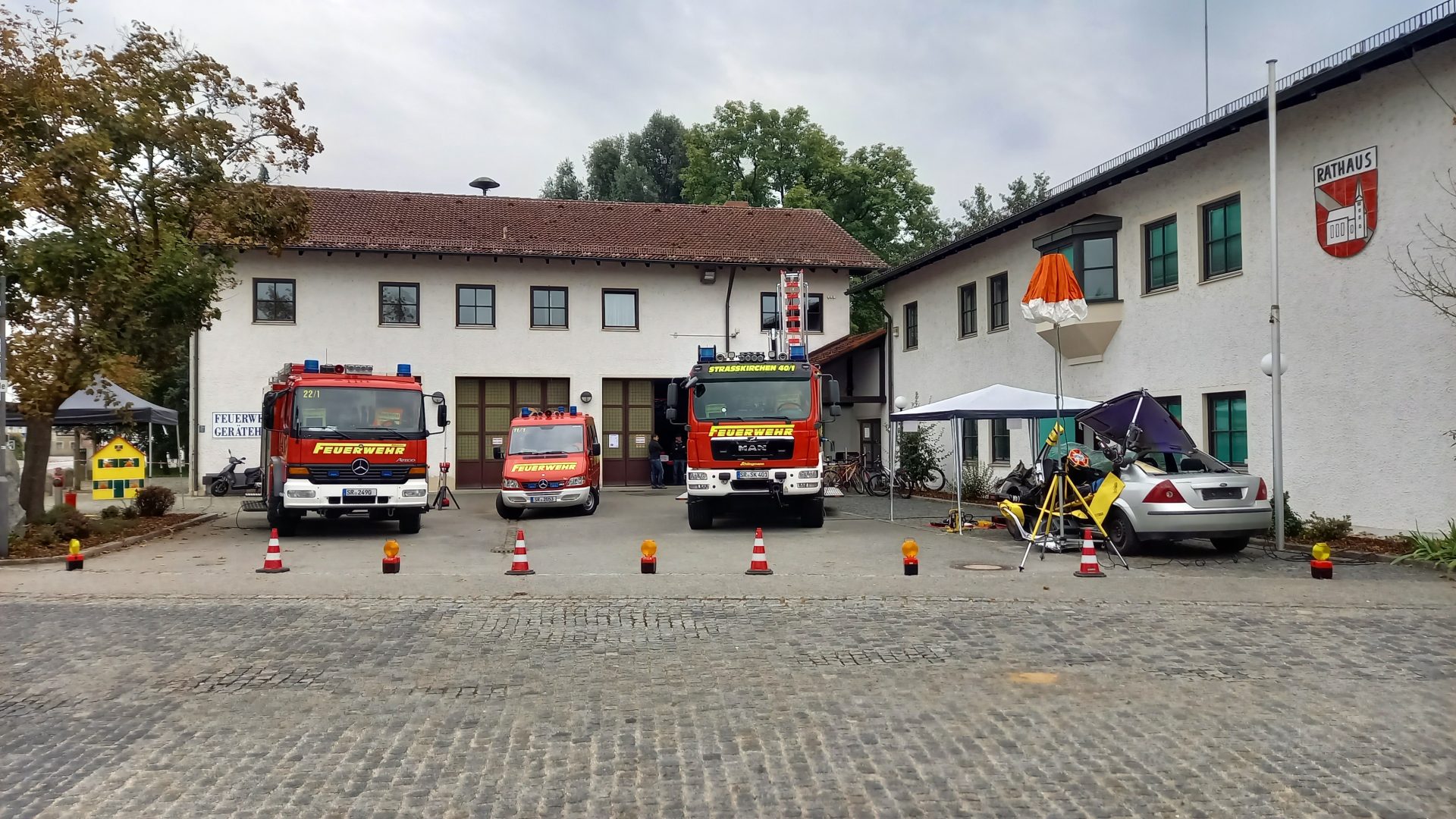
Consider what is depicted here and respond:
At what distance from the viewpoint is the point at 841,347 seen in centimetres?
3341

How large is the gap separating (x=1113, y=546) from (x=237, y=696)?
10546mm

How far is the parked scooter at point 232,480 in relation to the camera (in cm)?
2858

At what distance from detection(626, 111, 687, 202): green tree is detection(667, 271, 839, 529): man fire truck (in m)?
43.0

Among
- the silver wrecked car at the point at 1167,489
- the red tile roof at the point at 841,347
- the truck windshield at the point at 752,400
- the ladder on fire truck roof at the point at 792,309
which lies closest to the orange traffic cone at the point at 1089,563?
the silver wrecked car at the point at 1167,489

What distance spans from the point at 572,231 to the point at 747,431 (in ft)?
56.4

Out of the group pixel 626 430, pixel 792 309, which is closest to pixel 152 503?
pixel 626 430

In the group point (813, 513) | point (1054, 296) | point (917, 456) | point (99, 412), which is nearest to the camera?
point (1054, 296)

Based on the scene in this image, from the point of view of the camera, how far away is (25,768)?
17.8ft

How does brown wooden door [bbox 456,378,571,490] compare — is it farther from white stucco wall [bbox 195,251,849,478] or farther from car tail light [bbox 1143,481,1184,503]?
car tail light [bbox 1143,481,1184,503]

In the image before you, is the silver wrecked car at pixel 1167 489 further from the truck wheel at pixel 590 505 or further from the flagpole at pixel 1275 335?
→ the truck wheel at pixel 590 505

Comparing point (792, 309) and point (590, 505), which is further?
point (792, 309)

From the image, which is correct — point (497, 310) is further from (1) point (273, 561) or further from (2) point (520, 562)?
(2) point (520, 562)

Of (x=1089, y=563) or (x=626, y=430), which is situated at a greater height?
(x=626, y=430)

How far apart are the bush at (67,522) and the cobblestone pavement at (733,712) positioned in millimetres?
6727
